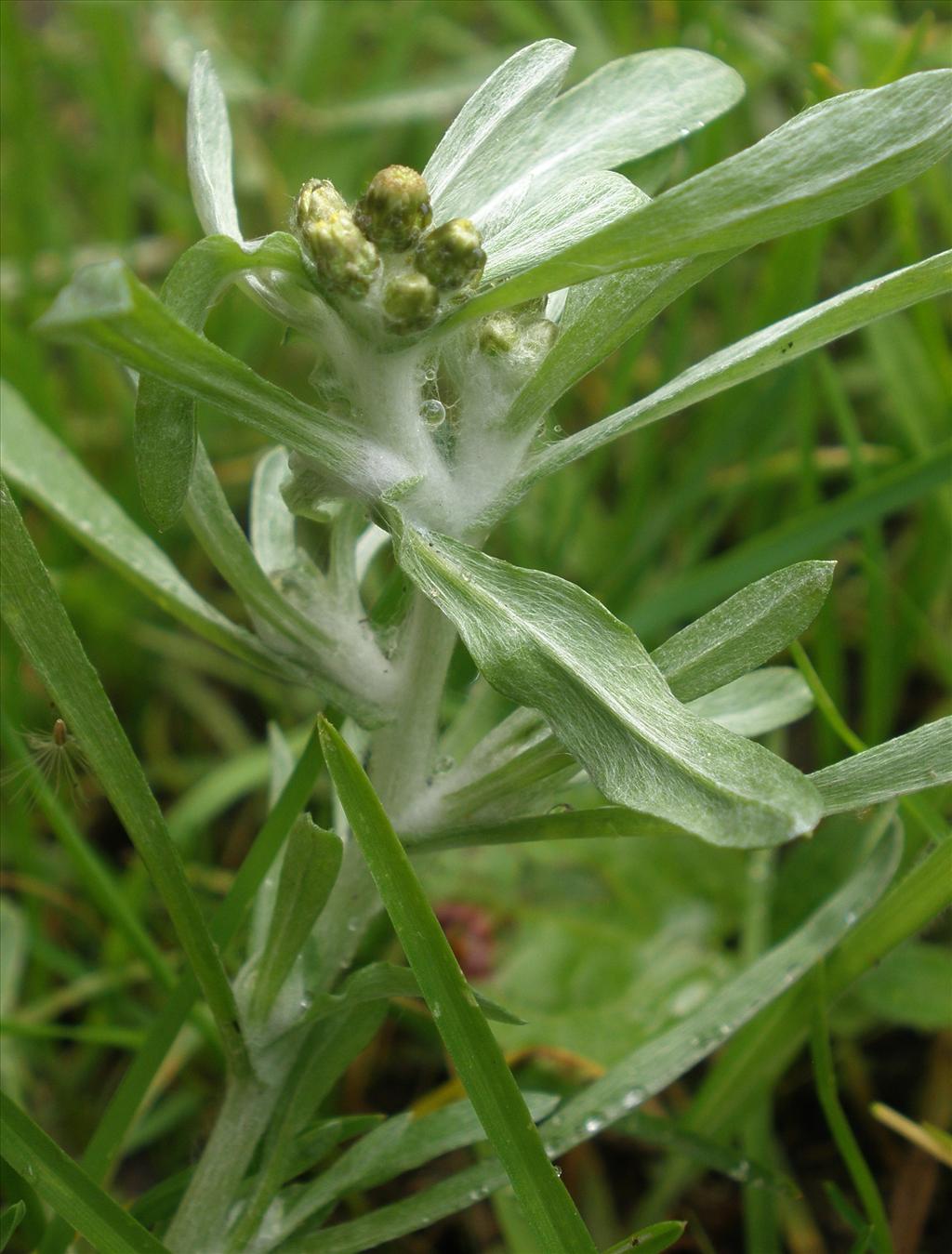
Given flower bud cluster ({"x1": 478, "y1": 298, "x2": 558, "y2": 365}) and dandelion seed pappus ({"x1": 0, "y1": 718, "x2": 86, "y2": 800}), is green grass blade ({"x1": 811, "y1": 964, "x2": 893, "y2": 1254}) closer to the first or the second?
flower bud cluster ({"x1": 478, "y1": 298, "x2": 558, "y2": 365})

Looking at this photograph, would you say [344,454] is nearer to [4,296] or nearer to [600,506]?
[600,506]

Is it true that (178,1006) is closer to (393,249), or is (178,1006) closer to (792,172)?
(393,249)

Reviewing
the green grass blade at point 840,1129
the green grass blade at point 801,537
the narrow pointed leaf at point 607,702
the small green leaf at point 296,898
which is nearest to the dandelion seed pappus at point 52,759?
the small green leaf at point 296,898

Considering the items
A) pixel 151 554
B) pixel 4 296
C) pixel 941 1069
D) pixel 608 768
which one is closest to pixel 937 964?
pixel 941 1069

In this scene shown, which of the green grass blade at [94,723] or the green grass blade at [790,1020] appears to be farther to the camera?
the green grass blade at [790,1020]

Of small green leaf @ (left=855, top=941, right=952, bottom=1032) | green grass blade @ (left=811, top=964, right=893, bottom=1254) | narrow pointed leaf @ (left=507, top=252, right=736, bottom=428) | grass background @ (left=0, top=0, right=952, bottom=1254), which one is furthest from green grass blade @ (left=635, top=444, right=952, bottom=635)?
narrow pointed leaf @ (left=507, top=252, right=736, bottom=428)

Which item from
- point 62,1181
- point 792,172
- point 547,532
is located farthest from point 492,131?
point 547,532

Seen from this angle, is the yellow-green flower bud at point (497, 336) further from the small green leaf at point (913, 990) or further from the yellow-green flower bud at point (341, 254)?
the small green leaf at point (913, 990)
